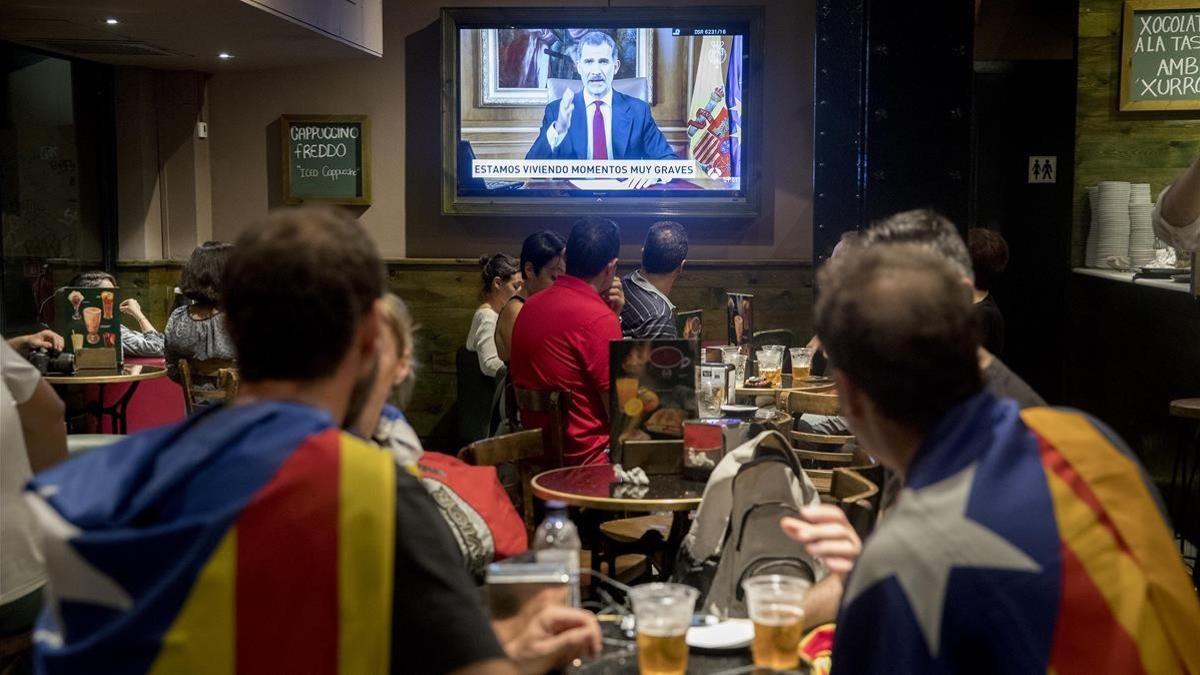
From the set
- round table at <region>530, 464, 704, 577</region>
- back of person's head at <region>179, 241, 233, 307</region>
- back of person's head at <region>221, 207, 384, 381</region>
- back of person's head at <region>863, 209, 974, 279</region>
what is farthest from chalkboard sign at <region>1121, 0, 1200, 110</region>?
back of person's head at <region>221, 207, 384, 381</region>

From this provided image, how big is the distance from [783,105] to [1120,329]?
255 cm

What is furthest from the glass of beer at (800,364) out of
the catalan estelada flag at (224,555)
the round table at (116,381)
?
the catalan estelada flag at (224,555)

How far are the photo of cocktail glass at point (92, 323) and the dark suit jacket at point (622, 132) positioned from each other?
123 inches

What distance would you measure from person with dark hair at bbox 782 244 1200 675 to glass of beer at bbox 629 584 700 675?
490 mm

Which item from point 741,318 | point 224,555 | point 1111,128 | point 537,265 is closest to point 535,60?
point 537,265

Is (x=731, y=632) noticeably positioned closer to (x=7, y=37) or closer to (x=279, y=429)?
(x=279, y=429)

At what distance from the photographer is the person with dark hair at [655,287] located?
6.32 m

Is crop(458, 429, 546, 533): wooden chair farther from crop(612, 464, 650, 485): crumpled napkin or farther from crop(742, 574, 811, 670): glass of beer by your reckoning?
crop(742, 574, 811, 670): glass of beer

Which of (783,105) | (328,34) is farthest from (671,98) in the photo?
(328,34)

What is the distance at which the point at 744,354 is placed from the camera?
21.2 feet

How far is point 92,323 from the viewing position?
20.3 ft

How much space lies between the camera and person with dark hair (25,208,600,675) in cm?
131

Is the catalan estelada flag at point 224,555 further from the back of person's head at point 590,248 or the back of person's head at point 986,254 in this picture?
the back of person's head at point 986,254

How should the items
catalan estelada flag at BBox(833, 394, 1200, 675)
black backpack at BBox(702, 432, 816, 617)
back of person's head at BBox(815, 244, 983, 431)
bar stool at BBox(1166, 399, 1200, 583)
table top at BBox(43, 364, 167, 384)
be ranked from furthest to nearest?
table top at BBox(43, 364, 167, 384)
bar stool at BBox(1166, 399, 1200, 583)
black backpack at BBox(702, 432, 816, 617)
back of person's head at BBox(815, 244, 983, 431)
catalan estelada flag at BBox(833, 394, 1200, 675)
